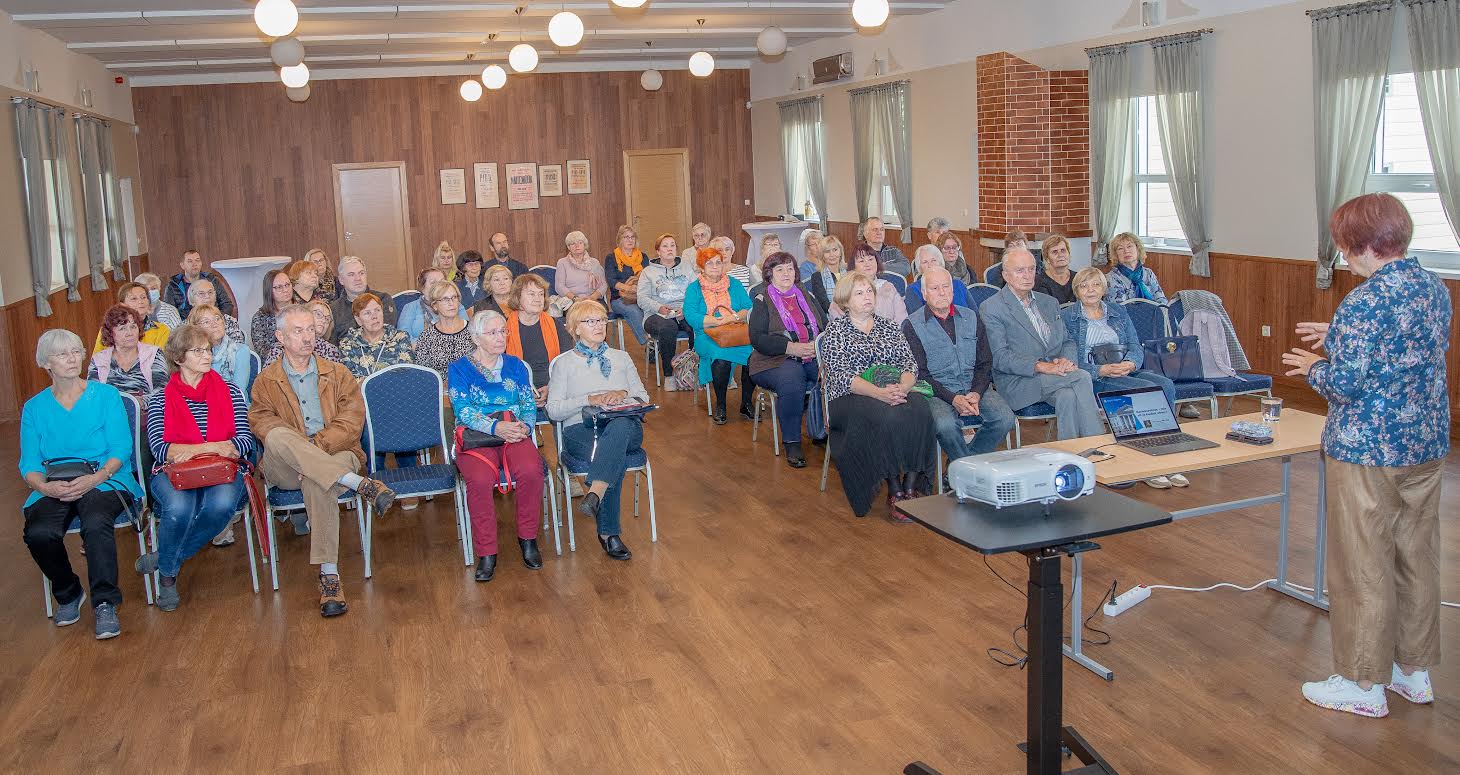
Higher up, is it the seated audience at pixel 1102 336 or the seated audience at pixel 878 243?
the seated audience at pixel 878 243

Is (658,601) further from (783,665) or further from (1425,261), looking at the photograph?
(1425,261)

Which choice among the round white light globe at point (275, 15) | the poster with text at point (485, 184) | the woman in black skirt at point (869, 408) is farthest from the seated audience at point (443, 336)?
the poster with text at point (485, 184)

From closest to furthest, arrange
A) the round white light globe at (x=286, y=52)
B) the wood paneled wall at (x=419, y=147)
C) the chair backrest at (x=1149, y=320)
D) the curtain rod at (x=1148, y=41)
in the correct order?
the chair backrest at (x=1149, y=320) < the curtain rod at (x=1148, y=41) < the round white light globe at (x=286, y=52) < the wood paneled wall at (x=419, y=147)

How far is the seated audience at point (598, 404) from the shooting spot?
547 centimetres

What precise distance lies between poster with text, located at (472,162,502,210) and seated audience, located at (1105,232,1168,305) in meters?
10.7

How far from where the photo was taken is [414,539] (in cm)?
593

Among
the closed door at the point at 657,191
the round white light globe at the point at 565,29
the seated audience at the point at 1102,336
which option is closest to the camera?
the seated audience at the point at 1102,336

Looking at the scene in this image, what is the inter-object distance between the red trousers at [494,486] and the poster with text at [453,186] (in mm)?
11928

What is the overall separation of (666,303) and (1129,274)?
3.61 metres

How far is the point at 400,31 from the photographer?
1218 cm

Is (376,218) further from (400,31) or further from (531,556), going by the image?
(531,556)

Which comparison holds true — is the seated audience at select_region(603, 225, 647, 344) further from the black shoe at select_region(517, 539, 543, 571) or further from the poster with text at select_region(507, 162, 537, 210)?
the poster with text at select_region(507, 162, 537, 210)

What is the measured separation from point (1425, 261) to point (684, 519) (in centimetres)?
511

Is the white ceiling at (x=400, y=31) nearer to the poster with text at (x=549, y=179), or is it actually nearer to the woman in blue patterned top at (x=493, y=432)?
the poster with text at (x=549, y=179)
